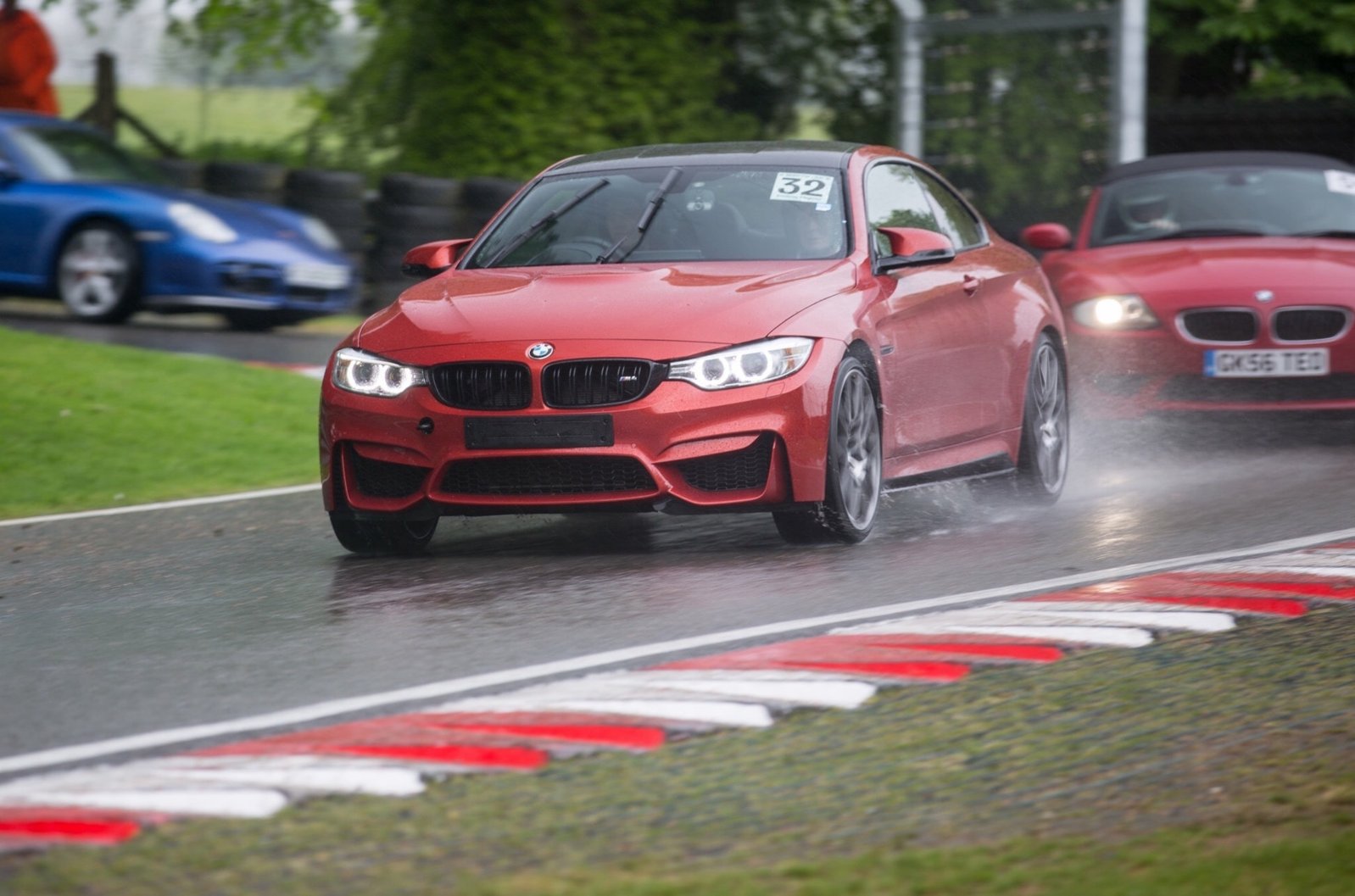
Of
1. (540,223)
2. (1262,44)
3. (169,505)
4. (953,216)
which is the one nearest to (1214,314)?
(953,216)

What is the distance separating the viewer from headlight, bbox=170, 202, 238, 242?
18.0m

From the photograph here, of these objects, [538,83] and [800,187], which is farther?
[538,83]

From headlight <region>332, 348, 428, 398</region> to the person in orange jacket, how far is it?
13740mm

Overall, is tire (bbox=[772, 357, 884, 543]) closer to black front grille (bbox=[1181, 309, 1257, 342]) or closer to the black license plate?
the black license plate

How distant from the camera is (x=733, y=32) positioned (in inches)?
1053

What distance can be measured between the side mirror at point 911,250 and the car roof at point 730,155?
0.50 meters

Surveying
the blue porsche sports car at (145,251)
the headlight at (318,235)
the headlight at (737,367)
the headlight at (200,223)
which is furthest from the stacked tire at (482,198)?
the headlight at (737,367)

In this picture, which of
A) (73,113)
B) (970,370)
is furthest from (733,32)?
(970,370)

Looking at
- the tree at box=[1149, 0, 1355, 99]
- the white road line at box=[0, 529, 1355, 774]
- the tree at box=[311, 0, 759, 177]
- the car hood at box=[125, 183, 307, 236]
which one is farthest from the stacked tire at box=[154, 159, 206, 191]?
the white road line at box=[0, 529, 1355, 774]

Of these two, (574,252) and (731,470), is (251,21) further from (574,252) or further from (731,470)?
(731,470)

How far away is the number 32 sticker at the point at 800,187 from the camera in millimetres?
9391

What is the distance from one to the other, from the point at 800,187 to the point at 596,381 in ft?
5.37

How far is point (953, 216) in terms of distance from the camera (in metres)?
10.6

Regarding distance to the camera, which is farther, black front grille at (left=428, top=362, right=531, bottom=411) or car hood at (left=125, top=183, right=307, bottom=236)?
car hood at (left=125, top=183, right=307, bottom=236)
